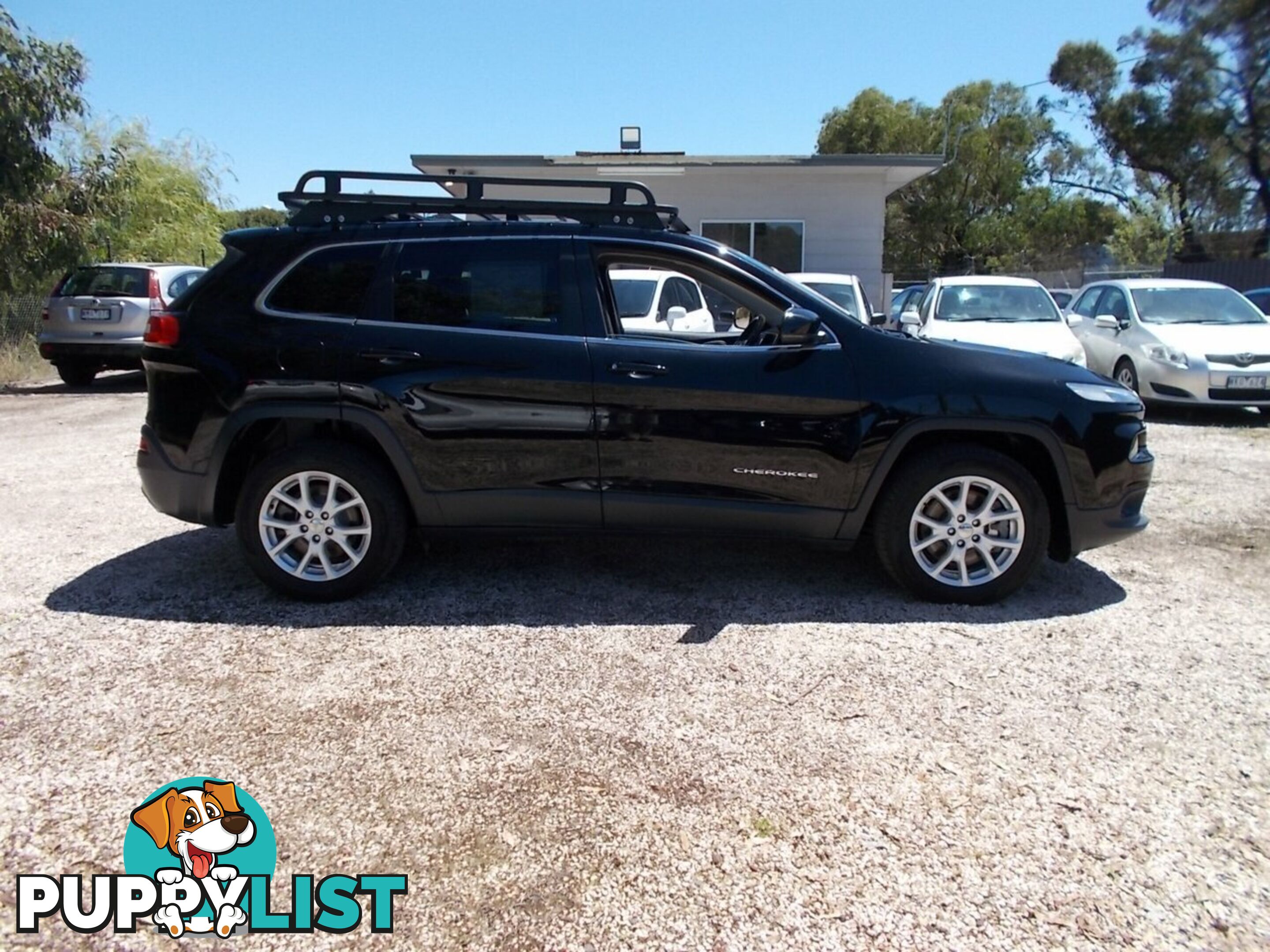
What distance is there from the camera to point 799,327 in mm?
3945

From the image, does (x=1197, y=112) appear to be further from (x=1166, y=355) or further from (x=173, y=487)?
(x=173, y=487)

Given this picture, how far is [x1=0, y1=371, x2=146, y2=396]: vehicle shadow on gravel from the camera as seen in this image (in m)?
12.3

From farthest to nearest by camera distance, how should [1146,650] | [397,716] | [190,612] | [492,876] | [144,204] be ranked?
[144,204] < [190,612] < [1146,650] < [397,716] < [492,876]

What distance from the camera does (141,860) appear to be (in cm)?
242

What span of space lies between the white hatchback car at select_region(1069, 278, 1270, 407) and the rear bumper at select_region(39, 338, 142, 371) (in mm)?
12122

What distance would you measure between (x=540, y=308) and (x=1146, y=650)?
3052 mm

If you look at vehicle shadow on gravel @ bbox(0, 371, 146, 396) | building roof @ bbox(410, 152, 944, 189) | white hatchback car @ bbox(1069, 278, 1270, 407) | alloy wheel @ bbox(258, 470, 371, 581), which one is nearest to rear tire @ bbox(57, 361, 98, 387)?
vehicle shadow on gravel @ bbox(0, 371, 146, 396)

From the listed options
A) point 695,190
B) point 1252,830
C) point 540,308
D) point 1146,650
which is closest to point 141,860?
point 540,308

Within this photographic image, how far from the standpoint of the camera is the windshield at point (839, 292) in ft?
33.8

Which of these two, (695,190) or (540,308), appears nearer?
(540,308)

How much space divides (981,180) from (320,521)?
37974mm

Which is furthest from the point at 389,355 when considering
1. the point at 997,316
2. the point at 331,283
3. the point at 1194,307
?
the point at 1194,307

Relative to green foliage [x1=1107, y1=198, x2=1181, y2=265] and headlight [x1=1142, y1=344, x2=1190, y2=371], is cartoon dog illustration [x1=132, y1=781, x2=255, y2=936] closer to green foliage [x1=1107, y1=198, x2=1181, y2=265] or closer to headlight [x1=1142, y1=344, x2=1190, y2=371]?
headlight [x1=1142, y1=344, x2=1190, y2=371]

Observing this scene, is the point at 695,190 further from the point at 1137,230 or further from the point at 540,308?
the point at 1137,230
